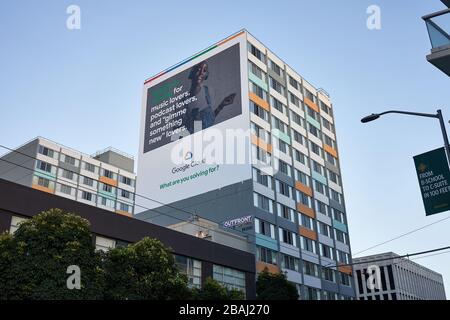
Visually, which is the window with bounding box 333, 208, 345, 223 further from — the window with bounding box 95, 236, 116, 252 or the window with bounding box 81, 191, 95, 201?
the window with bounding box 95, 236, 116, 252

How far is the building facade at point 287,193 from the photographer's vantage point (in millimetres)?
58281

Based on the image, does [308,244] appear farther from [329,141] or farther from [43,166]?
[43,166]

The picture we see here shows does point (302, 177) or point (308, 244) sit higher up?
point (302, 177)

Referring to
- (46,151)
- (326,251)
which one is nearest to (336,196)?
(326,251)

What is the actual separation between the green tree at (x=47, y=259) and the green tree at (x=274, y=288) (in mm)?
20422

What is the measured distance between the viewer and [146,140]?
7250 centimetres

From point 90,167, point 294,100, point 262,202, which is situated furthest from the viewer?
point 90,167

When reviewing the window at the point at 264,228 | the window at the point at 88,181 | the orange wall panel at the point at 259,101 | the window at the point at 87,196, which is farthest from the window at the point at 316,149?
the window at the point at 87,196

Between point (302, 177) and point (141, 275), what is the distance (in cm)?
4390

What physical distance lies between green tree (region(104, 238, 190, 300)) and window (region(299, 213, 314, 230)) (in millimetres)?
37867

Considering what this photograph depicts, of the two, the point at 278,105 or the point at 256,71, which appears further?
the point at 278,105

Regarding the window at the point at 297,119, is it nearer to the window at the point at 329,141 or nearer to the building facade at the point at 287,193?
the building facade at the point at 287,193

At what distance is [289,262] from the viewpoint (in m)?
60.0
